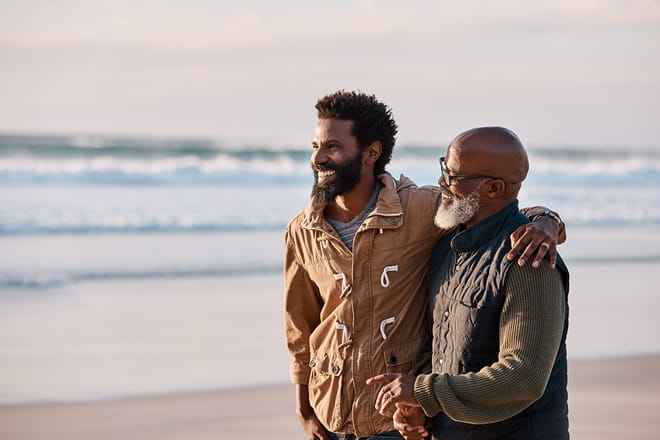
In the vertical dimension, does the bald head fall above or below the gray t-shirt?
above

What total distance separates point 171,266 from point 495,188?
8.65m

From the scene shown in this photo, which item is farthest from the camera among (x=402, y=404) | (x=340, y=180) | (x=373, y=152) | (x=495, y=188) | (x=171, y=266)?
(x=171, y=266)

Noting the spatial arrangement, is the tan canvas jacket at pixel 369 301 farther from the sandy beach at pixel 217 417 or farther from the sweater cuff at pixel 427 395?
the sandy beach at pixel 217 417

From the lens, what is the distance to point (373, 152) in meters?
3.63

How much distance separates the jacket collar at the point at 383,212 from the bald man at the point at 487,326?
0.35m

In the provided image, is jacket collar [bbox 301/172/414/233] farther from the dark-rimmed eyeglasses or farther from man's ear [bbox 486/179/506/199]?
man's ear [bbox 486/179/506/199]

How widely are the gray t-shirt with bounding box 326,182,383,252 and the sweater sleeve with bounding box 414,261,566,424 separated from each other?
3.06ft

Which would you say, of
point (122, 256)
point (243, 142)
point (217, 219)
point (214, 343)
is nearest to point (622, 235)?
point (217, 219)

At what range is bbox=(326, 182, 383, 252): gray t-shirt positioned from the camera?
11.5 feet

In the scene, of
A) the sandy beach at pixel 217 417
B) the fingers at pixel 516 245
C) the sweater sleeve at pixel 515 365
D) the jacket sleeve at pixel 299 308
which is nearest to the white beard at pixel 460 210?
the fingers at pixel 516 245

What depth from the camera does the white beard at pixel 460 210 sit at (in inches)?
114

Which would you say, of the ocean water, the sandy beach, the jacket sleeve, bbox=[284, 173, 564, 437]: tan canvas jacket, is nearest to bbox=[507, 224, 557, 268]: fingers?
bbox=[284, 173, 564, 437]: tan canvas jacket

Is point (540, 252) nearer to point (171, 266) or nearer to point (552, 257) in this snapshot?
point (552, 257)

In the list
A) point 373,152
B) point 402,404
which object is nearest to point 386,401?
point 402,404
